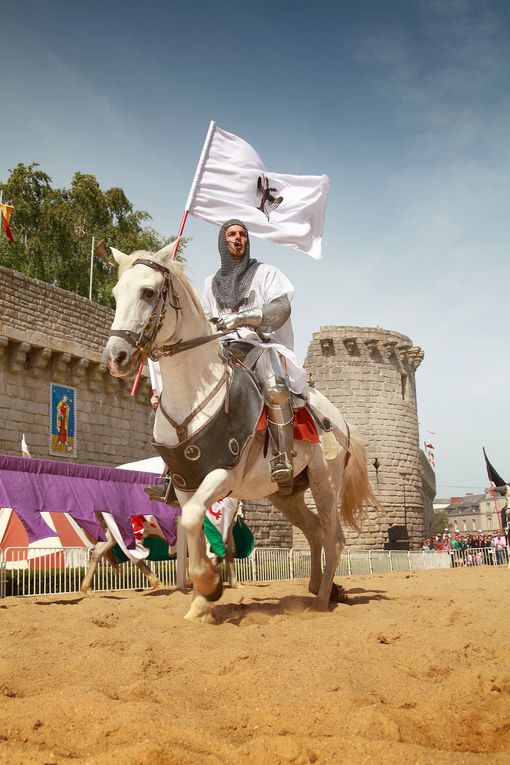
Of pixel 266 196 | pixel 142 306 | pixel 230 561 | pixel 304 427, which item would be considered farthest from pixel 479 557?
pixel 142 306

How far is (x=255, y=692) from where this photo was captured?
2.93 m

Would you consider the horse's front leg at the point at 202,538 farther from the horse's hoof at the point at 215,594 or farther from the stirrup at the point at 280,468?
the stirrup at the point at 280,468

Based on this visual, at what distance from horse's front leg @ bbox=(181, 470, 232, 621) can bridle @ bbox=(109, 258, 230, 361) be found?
100 centimetres

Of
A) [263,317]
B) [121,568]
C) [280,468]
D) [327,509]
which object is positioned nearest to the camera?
[280,468]

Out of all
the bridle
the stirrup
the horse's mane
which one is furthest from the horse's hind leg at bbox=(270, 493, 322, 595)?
the horse's mane

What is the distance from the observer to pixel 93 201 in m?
36.7

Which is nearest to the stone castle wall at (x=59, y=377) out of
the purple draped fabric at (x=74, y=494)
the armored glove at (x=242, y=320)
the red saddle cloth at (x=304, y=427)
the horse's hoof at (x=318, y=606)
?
the purple draped fabric at (x=74, y=494)

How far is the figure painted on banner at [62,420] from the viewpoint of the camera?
64.4 feet

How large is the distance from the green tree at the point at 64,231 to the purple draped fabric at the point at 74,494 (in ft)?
68.6

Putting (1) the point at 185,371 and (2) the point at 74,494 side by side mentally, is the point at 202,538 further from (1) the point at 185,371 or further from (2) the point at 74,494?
(2) the point at 74,494

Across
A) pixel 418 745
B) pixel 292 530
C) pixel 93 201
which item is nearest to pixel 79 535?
pixel 418 745

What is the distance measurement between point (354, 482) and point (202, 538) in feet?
9.91

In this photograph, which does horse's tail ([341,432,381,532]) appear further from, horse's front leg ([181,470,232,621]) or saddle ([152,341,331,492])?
horse's front leg ([181,470,232,621])

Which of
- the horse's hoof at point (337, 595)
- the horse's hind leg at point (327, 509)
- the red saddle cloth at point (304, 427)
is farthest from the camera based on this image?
the horse's hoof at point (337, 595)
